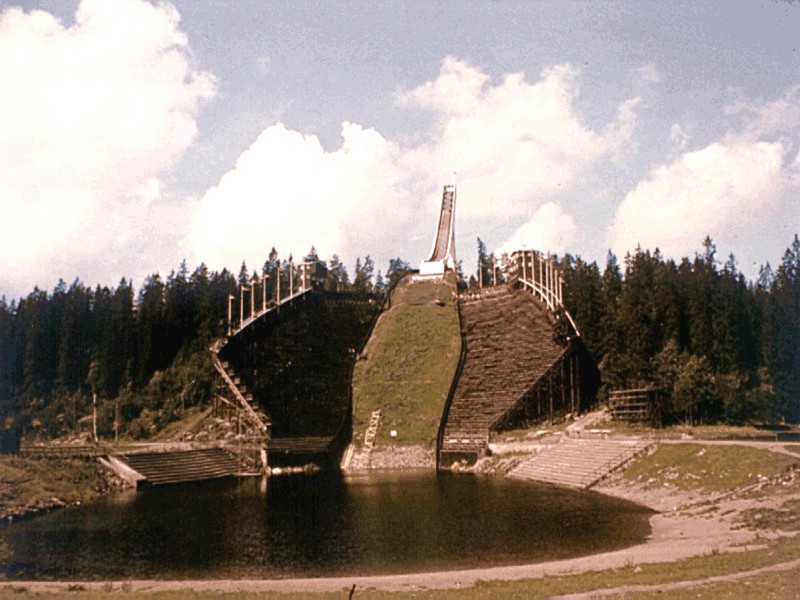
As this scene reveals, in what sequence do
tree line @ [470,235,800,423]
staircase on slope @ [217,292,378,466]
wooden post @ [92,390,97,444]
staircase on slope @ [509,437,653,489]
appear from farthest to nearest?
wooden post @ [92,390,97,444] < staircase on slope @ [217,292,378,466] < tree line @ [470,235,800,423] < staircase on slope @ [509,437,653,489]

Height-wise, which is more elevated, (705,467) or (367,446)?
(705,467)

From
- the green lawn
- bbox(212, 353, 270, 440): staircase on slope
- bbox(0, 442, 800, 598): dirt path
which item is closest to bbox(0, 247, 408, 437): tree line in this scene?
bbox(212, 353, 270, 440): staircase on slope

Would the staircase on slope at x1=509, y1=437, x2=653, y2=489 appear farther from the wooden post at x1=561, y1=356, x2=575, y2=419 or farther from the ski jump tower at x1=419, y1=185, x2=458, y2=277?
the ski jump tower at x1=419, y1=185, x2=458, y2=277

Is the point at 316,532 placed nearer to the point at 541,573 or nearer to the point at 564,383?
the point at 541,573

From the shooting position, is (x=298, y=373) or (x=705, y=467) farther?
(x=298, y=373)

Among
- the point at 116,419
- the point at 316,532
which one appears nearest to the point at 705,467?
the point at 316,532

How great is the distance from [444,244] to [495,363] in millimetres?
31979

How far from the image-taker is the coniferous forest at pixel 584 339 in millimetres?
60750

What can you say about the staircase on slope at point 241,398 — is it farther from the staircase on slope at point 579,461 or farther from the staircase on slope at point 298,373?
the staircase on slope at point 579,461

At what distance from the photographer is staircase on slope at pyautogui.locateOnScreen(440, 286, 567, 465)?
59438 millimetres

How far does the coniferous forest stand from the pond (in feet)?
80.5

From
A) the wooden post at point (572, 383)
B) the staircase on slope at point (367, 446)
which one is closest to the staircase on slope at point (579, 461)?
the wooden post at point (572, 383)

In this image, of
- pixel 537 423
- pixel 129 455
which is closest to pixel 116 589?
pixel 129 455

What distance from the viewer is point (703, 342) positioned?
212ft
